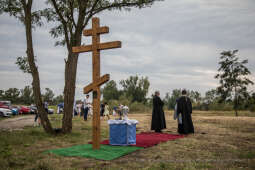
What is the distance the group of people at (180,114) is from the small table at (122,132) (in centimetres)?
449

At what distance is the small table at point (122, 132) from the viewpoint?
25.9 feet

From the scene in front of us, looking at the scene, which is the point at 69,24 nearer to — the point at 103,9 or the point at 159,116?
the point at 103,9

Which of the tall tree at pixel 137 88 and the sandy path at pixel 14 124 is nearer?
the sandy path at pixel 14 124

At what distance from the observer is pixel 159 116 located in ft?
42.1

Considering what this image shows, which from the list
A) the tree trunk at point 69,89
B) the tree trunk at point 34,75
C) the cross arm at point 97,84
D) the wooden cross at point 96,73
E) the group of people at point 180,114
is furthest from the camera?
the group of people at point 180,114

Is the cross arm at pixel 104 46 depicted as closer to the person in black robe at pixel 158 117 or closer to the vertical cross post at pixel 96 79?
the vertical cross post at pixel 96 79

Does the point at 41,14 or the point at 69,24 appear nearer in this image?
the point at 69,24

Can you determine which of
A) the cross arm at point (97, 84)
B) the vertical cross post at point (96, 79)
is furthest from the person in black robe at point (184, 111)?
the cross arm at point (97, 84)

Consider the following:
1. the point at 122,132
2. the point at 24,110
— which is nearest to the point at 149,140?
the point at 122,132

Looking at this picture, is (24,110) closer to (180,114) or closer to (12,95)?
(180,114)

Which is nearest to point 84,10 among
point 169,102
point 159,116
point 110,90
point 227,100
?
point 159,116

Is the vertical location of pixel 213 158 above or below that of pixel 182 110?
below

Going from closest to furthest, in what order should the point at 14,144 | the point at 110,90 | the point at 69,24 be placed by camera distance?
the point at 14,144, the point at 69,24, the point at 110,90

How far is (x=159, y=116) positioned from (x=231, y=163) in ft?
25.0
